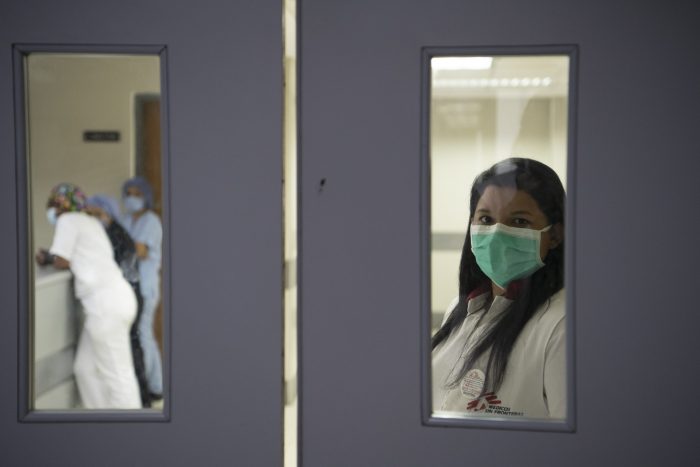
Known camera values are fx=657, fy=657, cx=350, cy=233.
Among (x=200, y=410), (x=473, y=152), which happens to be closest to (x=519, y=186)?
(x=473, y=152)

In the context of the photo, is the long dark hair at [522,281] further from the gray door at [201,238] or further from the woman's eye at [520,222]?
the gray door at [201,238]

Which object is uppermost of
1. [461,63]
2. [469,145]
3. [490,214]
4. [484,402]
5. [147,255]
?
[461,63]

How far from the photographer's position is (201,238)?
1.54 meters

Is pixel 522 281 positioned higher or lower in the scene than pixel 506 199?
lower

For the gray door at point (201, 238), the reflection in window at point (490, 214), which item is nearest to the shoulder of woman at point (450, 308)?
A: the reflection in window at point (490, 214)

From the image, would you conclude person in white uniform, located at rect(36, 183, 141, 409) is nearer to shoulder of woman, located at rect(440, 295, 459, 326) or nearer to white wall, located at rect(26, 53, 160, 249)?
white wall, located at rect(26, 53, 160, 249)

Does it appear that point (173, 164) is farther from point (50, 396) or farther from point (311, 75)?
point (50, 396)

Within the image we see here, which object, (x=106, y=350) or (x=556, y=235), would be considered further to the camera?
(x=106, y=350)

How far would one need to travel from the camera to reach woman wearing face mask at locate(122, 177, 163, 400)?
1.55m

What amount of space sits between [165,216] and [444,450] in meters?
0.84

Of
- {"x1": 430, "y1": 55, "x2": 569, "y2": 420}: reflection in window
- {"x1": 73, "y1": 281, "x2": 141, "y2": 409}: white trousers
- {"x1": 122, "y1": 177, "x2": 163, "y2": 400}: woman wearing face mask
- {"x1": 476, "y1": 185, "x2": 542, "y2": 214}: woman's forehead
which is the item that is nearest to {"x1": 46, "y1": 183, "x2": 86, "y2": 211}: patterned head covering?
{"x1": 122, "y1": 177, "x2": 163, "y2": 400}: woman wearing face mask

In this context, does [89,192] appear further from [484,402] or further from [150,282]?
[484,402]

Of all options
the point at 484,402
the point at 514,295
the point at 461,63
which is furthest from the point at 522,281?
the point at 461,63

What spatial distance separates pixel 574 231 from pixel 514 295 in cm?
19
